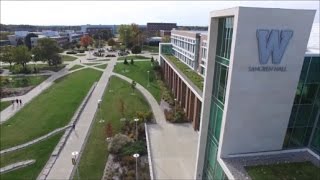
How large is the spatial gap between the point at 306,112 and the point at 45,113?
34111 mm

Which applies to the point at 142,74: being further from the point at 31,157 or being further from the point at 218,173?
the point at 218,173

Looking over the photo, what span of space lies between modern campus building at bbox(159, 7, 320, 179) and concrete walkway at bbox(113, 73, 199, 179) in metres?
4.92

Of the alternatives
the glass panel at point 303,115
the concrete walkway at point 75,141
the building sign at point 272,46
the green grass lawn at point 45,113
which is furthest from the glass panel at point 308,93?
the green grass lawn at point 45,113

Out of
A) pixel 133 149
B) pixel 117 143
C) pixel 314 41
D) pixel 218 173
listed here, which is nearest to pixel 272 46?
pixel 218 173

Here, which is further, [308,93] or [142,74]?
[142,74]

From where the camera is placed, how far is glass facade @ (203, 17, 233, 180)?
681 inches

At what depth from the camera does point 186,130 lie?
112 ft

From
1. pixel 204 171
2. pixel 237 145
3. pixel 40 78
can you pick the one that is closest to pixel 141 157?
pixel 204 171

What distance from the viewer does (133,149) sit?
28.5 m

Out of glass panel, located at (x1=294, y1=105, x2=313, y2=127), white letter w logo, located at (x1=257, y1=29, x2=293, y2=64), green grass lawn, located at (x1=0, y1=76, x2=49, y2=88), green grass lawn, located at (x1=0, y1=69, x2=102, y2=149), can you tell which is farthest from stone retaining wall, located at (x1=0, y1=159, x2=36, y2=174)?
green grass lawn, located at (x1=0, y1=76, x2=49, y2=88)

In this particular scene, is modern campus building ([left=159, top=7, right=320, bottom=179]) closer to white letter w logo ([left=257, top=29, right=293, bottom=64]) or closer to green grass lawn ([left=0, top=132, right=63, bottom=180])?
white letter w logo ([left=257, top=29, right=293, bottom=64])

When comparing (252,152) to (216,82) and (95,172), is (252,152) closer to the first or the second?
(216,82)

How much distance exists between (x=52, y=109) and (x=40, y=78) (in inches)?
963

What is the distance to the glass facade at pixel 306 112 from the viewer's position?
55.3 feet
